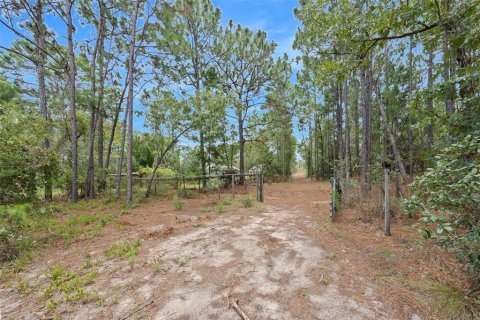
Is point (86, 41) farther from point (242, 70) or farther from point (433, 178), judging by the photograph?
point (433, 178)

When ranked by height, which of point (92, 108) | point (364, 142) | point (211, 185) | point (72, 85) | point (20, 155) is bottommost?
point (211, 185)

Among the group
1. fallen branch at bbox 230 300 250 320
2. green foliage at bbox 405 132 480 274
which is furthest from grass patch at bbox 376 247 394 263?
fallen branch at bbox 230 300 250 320

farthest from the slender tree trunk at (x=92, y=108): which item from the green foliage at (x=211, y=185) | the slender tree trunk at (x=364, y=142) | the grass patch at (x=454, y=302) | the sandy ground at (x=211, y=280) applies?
the grass patch at (x=454, y=302)

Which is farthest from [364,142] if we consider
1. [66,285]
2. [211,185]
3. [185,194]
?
[185,194]

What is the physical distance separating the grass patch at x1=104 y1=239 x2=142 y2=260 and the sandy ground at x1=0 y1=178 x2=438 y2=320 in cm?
10

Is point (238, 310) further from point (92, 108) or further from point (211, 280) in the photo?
point (92, 108)

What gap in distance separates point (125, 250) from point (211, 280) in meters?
1.85

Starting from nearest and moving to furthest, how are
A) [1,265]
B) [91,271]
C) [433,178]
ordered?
[433,178] < [91,271] < [1,265]

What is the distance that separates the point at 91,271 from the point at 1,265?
1.57m

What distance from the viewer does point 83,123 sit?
1120 cm

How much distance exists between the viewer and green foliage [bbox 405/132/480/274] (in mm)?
2016

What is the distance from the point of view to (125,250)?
3.71 meters

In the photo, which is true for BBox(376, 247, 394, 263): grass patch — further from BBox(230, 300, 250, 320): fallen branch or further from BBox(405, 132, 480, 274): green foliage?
BBox(230, 300, 250, 320): fallen branch

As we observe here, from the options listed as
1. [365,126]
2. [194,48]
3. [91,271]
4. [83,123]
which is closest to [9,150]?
[83,123]
